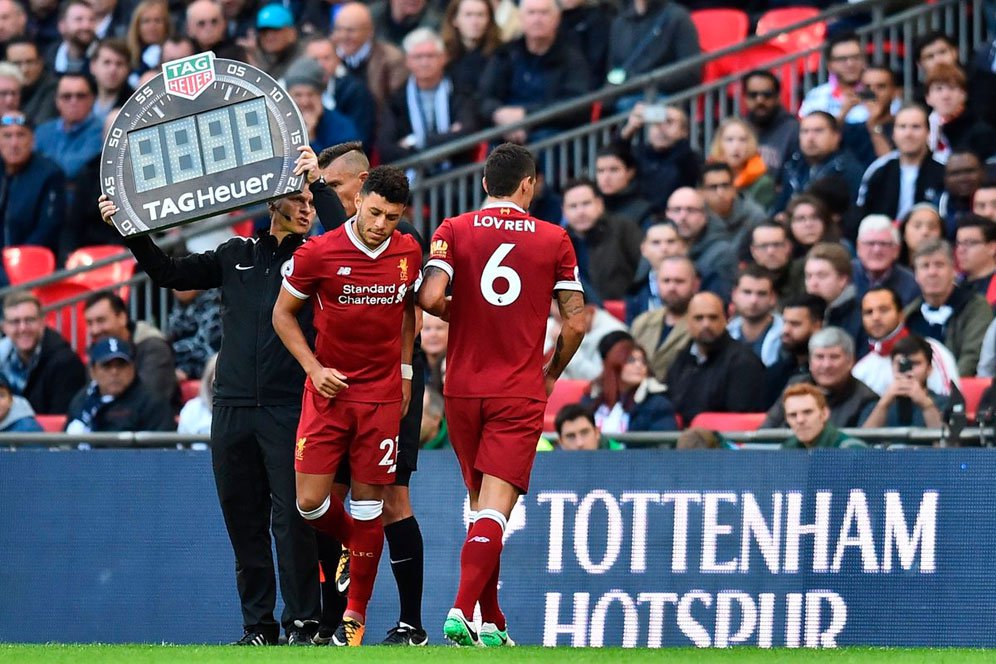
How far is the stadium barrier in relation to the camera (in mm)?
10414

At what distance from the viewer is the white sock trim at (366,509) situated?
905 cm

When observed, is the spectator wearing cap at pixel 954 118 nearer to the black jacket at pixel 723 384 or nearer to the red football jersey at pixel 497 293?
the black jacket at pixel 723 384

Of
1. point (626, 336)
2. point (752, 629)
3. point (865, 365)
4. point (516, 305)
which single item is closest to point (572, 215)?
point (626, 336)

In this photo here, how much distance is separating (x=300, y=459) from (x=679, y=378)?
483 cm

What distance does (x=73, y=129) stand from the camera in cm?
1811

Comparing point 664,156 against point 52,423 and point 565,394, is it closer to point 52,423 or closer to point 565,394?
point 565,394

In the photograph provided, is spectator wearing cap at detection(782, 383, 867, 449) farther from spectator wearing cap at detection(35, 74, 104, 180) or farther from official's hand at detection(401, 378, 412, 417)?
spectator wearing cap at detection(35, 74, 104, 180)

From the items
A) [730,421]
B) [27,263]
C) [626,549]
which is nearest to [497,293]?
[626,549]

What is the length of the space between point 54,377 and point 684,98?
5.43m

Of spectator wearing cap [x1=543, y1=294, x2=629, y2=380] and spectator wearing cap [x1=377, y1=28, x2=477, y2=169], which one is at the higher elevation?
spectator wearing cap [x1=377, y1=28, x2=477, y2=169]

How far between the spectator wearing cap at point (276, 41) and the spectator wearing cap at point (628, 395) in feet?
18.5

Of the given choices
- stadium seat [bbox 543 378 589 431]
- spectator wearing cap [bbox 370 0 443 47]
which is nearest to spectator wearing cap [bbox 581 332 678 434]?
stadium seat [bbox 543 378 589 431]

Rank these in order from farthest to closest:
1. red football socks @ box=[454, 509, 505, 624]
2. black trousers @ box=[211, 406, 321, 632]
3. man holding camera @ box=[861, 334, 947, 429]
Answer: man holding camera @ box=[861, 334, 947, 429]
black trousers @ box=[211, 406, 321, 632]
red football socks @ box=[454, 509, 505, 624]

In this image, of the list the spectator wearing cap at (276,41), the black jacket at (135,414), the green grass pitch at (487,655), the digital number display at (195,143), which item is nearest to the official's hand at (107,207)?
the digital number display at (195,143)
